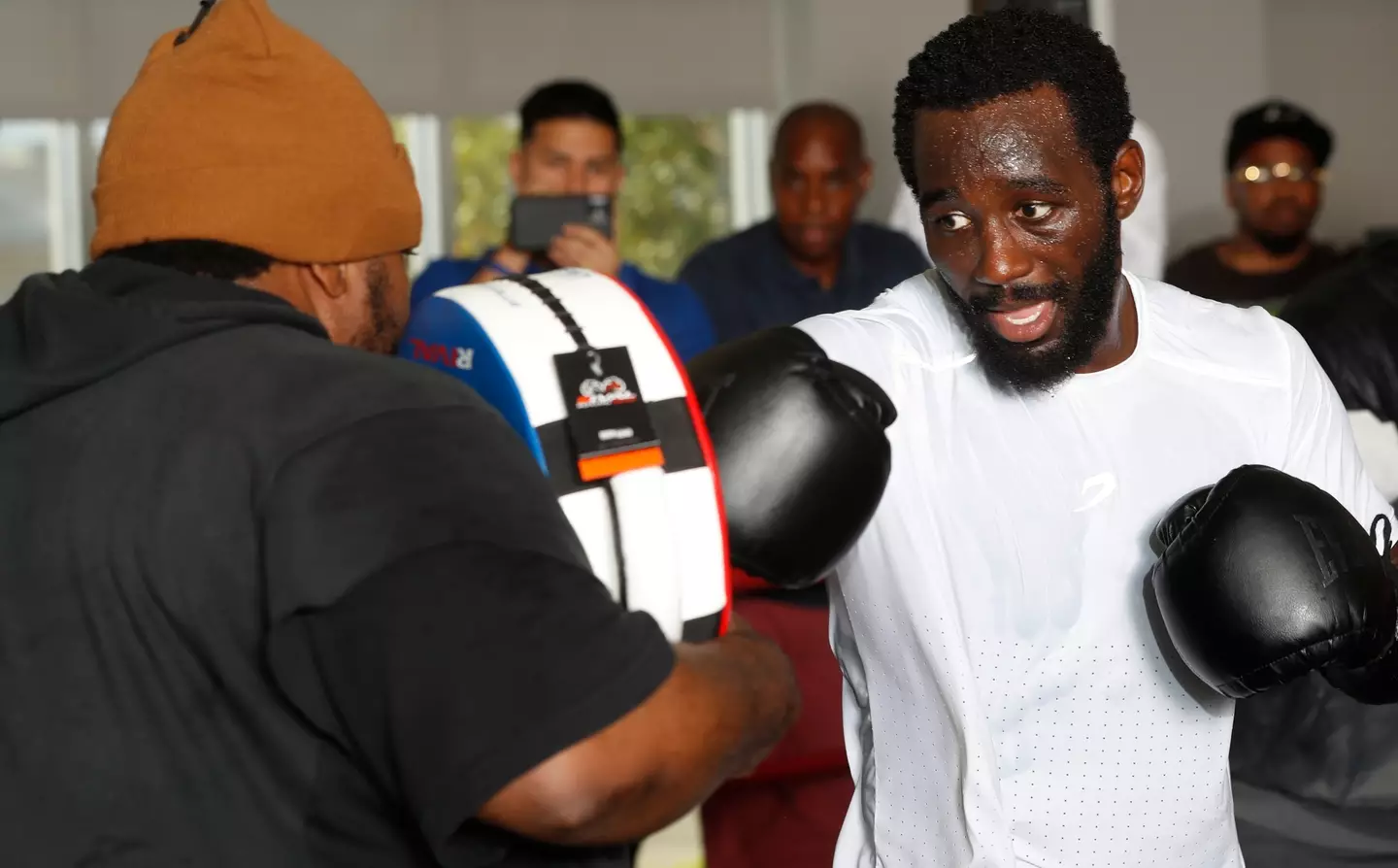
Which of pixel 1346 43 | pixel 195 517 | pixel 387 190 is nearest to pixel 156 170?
pixel 387 190

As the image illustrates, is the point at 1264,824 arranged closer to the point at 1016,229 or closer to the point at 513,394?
the point at 1016,229

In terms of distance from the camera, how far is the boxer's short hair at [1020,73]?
1363 millimetres

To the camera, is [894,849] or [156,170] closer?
[156,170]

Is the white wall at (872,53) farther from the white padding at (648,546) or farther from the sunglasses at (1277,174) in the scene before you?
the white padding at (648,546)

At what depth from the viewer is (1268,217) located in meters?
4.20

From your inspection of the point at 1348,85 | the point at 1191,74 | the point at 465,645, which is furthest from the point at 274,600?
the point at 1348,85

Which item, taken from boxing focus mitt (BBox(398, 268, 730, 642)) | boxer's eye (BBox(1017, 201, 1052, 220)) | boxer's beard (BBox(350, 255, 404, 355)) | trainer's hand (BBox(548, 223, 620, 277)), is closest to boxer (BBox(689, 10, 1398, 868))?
boxer's eye (BBox(1017, 201, 1052, 220))

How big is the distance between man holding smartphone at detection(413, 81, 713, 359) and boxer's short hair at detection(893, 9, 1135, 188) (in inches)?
42.1

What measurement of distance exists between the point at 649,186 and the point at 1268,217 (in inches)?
85.9

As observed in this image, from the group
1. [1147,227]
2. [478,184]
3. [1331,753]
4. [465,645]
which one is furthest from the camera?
[478,184]

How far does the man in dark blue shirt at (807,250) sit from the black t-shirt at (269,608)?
2479 millimetres

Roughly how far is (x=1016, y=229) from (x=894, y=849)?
60 cm

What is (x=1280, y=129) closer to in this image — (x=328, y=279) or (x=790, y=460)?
(x=790, y=460)

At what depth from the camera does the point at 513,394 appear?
1.10m
